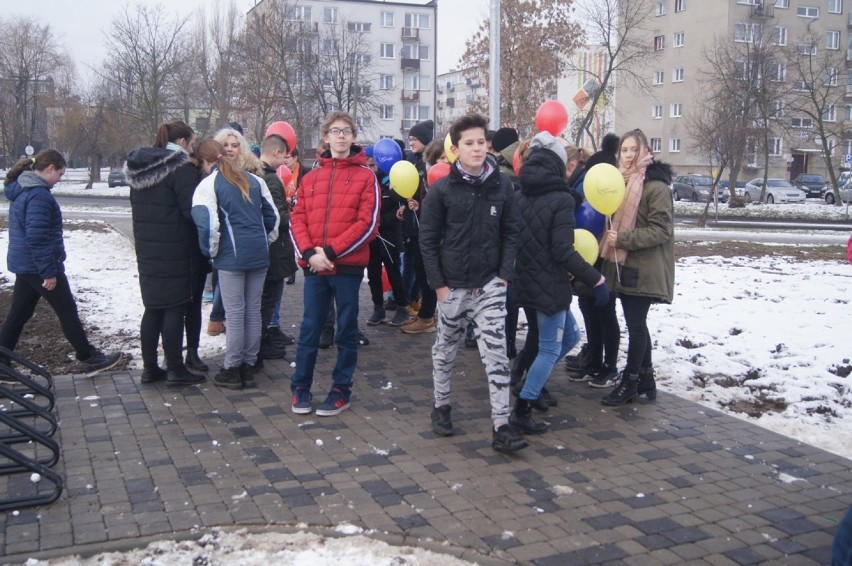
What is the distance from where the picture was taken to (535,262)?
17.9 feet

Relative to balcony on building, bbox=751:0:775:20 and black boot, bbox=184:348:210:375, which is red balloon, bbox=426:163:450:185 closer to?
black boot, bbox=184:348:210:375

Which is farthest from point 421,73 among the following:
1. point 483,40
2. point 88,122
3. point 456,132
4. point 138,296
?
point 456,132

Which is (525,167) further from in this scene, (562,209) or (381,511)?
(381,511)

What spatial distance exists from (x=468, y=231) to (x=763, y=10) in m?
58.1

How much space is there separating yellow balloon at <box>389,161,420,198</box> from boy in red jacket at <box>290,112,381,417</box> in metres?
2.00

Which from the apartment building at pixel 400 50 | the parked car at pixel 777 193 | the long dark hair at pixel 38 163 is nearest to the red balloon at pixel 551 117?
the long dark hair at pixel 38 163

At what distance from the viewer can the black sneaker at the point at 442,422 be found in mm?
5410

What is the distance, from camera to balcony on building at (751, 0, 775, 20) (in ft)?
174

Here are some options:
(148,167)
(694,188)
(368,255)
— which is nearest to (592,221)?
(368,255)

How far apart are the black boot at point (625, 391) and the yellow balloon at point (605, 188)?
125cm

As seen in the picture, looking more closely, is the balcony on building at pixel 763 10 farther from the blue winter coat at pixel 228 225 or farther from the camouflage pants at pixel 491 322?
the camouflage pants at pixel 491 322

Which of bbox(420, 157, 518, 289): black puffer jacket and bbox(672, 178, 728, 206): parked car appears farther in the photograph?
bbox(672, 178, 728, 206): parked car

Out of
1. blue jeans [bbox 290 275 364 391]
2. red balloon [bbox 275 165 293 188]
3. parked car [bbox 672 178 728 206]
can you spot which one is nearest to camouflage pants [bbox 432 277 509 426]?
blue jeans [bbox 290 275 364 391]

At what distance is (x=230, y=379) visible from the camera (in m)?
6.46
